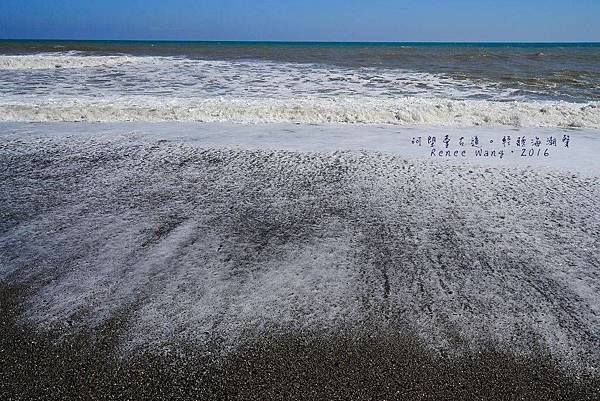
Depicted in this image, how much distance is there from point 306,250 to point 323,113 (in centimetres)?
472

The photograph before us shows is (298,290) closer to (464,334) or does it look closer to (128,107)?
(464,334)

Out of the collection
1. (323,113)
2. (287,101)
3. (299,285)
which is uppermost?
(287,101)

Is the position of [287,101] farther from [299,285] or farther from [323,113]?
[299,285]

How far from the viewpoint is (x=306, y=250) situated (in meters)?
3.07

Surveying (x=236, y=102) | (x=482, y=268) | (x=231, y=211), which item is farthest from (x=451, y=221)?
(x=236, y=102)

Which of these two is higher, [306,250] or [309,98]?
[309,98]

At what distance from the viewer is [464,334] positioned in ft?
7.35

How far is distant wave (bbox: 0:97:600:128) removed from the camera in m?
7.18

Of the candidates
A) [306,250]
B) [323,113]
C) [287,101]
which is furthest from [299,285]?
[287,101]

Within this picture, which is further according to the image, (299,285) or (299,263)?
(299,263)

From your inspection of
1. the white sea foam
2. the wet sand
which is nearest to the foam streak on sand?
the wet sand

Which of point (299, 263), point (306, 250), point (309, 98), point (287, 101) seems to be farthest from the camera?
point (309, 98)

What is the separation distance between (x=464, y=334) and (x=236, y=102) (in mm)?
6861

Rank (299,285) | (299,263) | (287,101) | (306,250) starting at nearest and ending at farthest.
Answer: (299,285) < (299,263) < (306,250) < (287,101)
